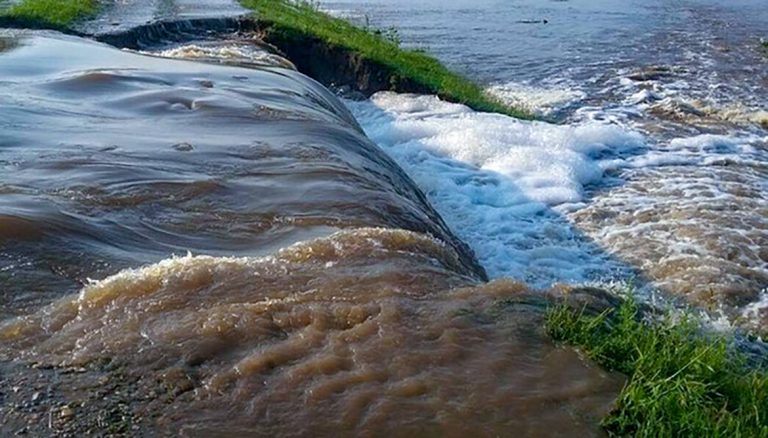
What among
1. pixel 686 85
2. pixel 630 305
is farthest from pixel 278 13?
pixel 630 305

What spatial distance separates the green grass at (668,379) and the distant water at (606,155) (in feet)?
12.4

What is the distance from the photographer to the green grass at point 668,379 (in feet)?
11.2

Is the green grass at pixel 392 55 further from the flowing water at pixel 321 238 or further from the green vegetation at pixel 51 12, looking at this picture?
the green vegetation at pixel 51 12

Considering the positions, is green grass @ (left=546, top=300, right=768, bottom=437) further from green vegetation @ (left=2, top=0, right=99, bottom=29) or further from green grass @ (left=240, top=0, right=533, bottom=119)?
green vegetation @ (left=2, top=0, right=99, bottom=29)

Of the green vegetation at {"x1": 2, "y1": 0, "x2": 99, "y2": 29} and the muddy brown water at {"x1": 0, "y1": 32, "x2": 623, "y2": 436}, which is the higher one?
the green vegetation at {"x1": 2, "y1": 0, "x2": 99, "y2": 29}

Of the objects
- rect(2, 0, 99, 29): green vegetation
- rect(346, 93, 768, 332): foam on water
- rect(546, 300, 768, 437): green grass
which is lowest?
rect(346, 93, 768, 332): foam on water

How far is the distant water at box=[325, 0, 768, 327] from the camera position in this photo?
8.65m

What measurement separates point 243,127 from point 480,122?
5985 millimetres

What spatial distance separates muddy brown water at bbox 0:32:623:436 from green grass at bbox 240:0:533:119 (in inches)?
351

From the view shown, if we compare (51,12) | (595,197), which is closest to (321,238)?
(595,197)

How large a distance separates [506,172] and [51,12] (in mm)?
12052

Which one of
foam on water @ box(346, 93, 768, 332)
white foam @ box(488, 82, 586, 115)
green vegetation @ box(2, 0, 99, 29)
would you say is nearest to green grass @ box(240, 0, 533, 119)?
white foam @ box(488, 82, 586, 115)

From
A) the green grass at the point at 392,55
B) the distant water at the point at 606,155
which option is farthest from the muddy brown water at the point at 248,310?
the green grass at the point at 392,55

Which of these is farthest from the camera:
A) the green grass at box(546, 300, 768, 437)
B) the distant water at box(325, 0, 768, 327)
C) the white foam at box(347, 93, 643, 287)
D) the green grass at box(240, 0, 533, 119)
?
the green grass at box(240, 0, 533, 119)
